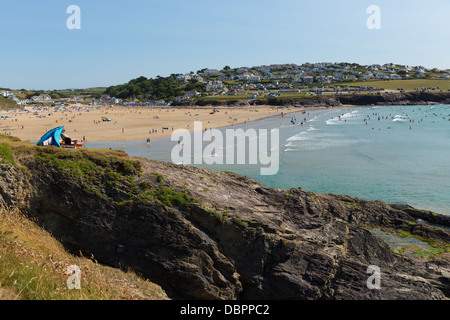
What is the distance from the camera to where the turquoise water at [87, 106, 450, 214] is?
23.1 metres

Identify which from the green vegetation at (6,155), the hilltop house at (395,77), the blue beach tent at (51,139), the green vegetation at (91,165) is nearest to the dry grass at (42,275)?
the green vegetation at (6,155)

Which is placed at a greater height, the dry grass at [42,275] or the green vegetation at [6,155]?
the green vegetation at [6,155]

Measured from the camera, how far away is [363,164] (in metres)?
31.9

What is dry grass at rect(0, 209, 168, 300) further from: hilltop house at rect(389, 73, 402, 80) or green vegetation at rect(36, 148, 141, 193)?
hilltop house at rect(389, 73, 402, 80)

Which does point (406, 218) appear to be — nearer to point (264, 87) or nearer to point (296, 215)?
point (296, 215)

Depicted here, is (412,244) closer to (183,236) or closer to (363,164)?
(183,236)

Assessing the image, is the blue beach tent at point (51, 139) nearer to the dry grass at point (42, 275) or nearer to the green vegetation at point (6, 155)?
the green vegetation at point (6, 155)

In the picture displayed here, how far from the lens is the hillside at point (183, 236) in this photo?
371 inches

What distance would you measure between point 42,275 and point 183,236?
492 cm

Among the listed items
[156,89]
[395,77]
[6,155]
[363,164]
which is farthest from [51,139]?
[395,77]

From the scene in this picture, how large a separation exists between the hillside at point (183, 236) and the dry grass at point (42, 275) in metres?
0.47

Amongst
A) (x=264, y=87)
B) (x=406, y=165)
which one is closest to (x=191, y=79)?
(x=264, y=87)
